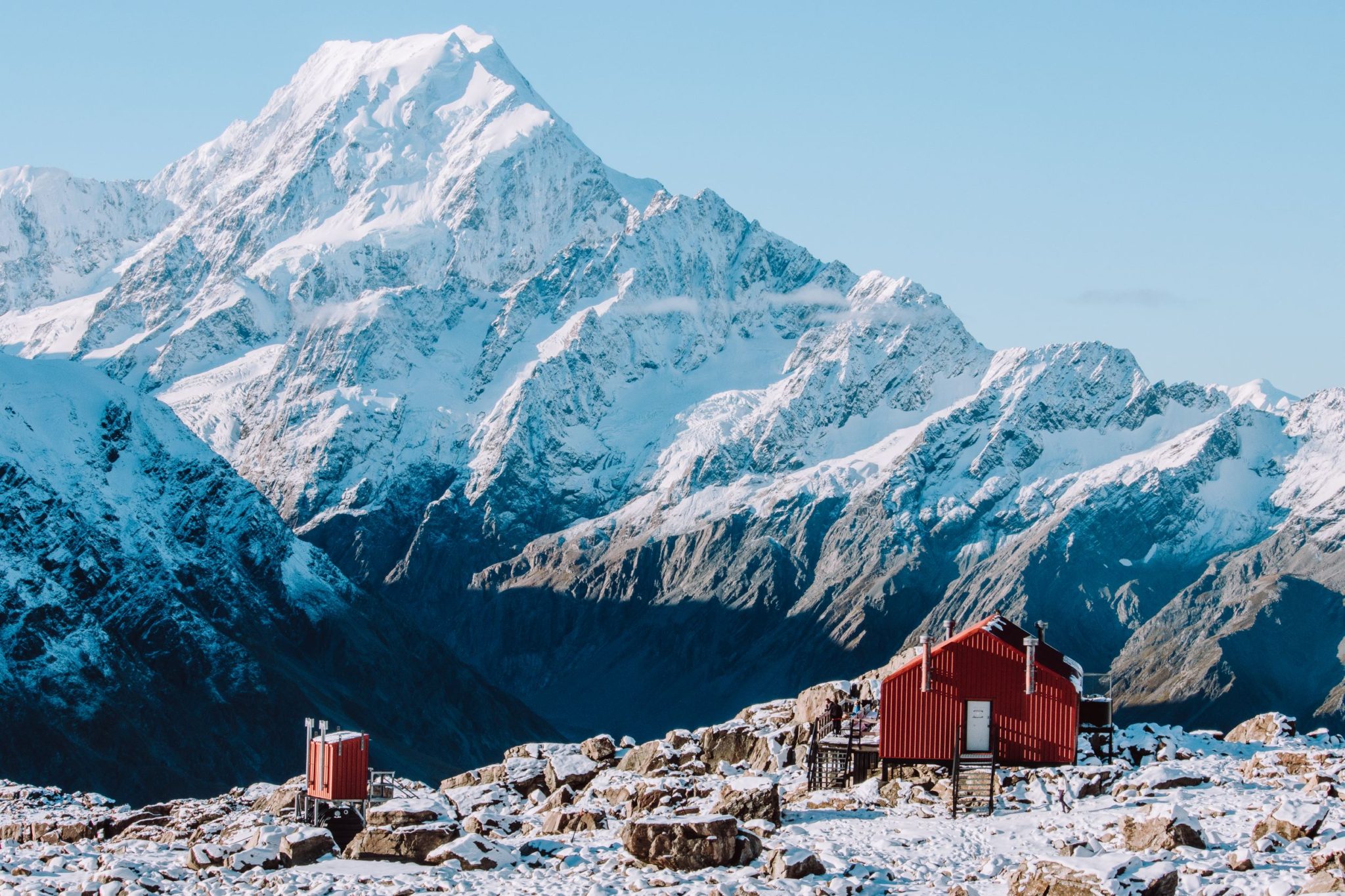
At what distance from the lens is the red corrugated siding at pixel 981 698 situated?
7000cm

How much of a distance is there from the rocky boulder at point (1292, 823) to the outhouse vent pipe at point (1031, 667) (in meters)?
15.0

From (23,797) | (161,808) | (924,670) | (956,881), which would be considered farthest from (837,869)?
(23,797)

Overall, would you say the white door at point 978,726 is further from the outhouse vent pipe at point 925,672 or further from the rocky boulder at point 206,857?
the rocky boulder at point 206,857

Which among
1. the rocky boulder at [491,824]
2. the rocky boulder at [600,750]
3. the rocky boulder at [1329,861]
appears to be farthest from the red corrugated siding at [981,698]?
the rocky boulder at [1329,861]

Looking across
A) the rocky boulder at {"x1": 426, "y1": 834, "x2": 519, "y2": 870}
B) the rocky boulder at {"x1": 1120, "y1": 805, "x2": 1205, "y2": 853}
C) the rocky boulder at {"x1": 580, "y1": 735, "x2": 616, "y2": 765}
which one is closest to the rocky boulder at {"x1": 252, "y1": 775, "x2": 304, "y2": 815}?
the rocky boulder at {"x1": 580, "y1": 735, "x2": 616, "y2": 765}

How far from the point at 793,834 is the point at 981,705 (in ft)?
41.9

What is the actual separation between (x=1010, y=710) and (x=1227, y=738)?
442 inches

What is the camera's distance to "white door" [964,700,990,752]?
231 ft

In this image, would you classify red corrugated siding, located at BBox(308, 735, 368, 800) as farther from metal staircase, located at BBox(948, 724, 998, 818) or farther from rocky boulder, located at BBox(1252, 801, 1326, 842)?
rocky boulder, located at BBox(1252, 801, 1326, 842)

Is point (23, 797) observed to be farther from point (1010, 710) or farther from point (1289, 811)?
point (1289, 811)

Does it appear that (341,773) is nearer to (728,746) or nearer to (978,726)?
(728,746)

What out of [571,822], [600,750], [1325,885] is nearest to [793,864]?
[571,822]

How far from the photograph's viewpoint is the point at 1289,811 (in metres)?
54.6

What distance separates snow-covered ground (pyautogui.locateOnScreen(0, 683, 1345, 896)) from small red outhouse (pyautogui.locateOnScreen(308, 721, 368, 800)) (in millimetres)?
2139
